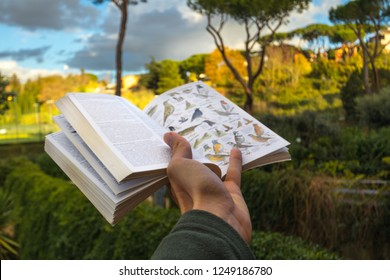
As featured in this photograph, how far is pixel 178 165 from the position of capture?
0.75 metres

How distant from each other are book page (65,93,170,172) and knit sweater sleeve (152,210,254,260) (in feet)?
0.52

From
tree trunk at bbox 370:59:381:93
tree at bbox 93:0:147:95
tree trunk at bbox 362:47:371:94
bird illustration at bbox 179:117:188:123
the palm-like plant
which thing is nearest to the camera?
bird illustration at bbox 179:117:188:123

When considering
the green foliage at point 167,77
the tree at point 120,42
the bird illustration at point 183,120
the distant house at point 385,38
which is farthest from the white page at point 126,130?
the green foliage at point 167,77

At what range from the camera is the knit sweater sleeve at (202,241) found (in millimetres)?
579

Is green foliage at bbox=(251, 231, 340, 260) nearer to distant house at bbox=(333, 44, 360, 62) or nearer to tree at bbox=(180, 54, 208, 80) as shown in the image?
distant house at bbox=(333, 44, 360, 62)

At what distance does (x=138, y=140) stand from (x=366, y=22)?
483 inches

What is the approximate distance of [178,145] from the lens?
2.72 feet

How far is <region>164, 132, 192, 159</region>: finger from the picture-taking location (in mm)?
799

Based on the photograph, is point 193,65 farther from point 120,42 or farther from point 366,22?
point 120,42

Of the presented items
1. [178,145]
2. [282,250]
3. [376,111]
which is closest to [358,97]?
[376,111]

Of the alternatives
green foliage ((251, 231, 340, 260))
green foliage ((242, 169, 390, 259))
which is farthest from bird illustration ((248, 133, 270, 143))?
green foliage ((242, 169, 390, 259))

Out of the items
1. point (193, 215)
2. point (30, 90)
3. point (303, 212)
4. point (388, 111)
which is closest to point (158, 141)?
point (193, 215)

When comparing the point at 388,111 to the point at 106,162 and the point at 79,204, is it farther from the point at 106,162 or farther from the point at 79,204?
the point at 106,162

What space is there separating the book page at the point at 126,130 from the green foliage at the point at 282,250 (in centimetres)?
145
